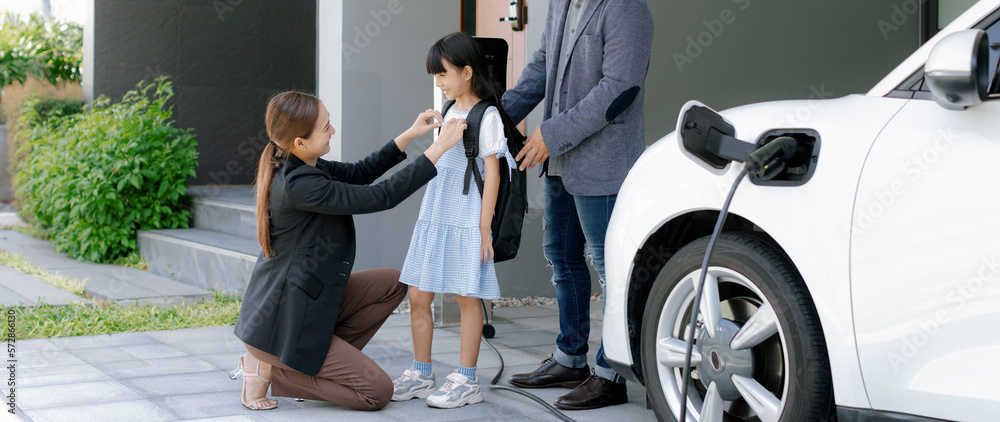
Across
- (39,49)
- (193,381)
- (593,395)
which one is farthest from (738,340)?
(39,49)

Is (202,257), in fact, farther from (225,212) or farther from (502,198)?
(502,198)

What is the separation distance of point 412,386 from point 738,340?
4.86ft

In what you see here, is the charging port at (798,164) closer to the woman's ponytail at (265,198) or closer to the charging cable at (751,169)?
the charging cable at (751,169)

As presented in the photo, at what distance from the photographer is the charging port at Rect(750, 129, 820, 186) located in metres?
2.24

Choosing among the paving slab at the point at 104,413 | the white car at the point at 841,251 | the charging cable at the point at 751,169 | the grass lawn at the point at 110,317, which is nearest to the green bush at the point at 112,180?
the grass lawn at the point at 110,317

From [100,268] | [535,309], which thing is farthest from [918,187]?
[100,268]

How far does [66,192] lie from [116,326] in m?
3.05

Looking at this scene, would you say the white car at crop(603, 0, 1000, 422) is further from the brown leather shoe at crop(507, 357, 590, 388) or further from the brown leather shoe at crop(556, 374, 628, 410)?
the brown leather shoe at crop(507, 357, 590, 388)

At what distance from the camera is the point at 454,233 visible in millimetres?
3402

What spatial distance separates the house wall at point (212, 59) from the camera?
8.88 m

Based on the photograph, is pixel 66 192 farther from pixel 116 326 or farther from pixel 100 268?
pixel 116 326

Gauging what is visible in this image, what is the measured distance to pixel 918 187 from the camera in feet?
6.52

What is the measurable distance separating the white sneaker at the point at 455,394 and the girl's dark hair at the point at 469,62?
3.03 feet

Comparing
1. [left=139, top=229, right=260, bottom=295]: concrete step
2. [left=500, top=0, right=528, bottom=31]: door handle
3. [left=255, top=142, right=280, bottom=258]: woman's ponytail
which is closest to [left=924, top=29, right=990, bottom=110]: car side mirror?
[left=255, top=142, right=280, bottom=258]: woman's ponytail
